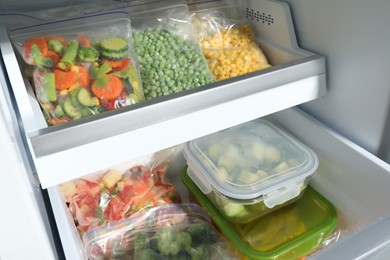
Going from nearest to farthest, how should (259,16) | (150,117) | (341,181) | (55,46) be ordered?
(150,117), (55,46), (341,181), (259,16)

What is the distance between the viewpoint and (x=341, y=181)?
2.72 ft

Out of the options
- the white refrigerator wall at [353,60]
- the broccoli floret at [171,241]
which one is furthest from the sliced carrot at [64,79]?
the white refrigerator wall at [353,60]

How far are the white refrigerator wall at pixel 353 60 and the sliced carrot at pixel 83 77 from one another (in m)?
0.50

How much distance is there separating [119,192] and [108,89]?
327 mm

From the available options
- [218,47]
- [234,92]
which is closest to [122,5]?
[218,47]

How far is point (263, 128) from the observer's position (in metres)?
0.97

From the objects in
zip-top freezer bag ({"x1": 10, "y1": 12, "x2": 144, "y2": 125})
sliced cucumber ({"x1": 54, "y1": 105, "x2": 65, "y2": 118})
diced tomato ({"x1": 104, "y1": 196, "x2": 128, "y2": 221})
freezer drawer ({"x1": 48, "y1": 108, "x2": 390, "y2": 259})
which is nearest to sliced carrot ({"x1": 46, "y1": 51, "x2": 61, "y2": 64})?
zip-top freezer bag ({"x1": 10, "y1": 12, "x2": 144, "y2": 125})

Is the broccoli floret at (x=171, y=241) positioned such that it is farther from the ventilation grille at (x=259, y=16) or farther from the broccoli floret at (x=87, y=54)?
the ventilation grille at (x=259, y=16)

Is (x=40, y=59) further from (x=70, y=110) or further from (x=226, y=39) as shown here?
(x=226, y=39)

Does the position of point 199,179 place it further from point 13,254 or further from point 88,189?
point 13,254

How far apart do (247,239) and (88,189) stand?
1.35ft

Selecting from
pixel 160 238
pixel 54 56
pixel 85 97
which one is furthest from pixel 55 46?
pixel 160 238

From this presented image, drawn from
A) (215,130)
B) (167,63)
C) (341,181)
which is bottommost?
(341,181)

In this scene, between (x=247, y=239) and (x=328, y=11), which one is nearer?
(x=328, y=11)
